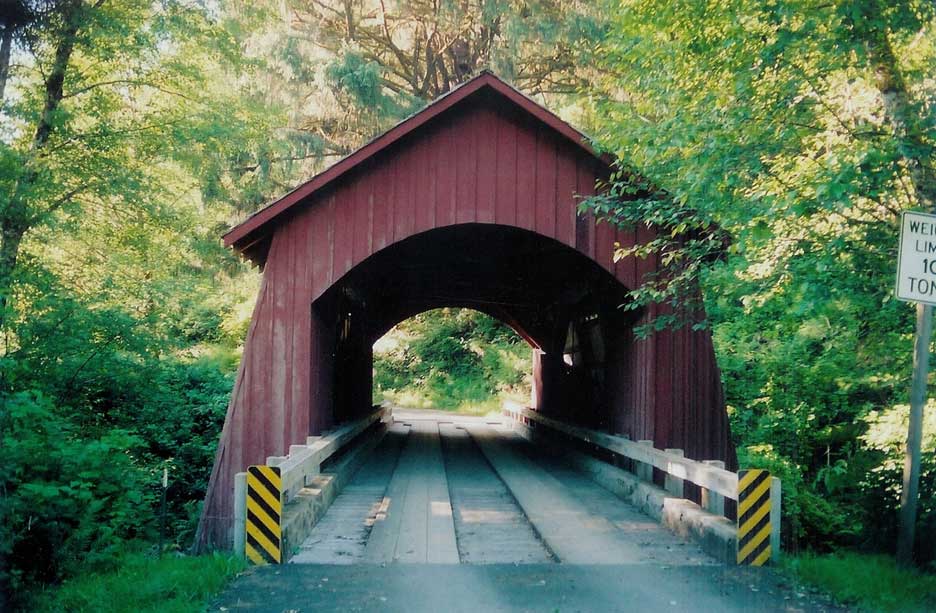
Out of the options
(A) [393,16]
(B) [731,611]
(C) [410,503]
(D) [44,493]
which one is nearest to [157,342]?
(C) [410,503]

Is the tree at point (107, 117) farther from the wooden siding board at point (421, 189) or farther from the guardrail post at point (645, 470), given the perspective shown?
the guardrail post at point (645, 470)

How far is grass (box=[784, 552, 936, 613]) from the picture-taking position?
4594mm

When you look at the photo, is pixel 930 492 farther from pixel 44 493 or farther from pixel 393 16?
pixel 393 16

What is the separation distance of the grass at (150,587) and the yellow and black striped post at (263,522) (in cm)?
16

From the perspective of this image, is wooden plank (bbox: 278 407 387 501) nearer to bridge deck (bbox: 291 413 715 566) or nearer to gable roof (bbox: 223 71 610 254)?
bridge deck (bbox: 291 413 715 566)

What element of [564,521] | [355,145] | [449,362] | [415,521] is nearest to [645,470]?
[564,521]

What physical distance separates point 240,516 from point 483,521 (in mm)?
2667

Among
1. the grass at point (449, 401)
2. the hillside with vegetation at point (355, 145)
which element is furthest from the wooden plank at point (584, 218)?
the grass at point (449, 401)

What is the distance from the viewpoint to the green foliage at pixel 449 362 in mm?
30375

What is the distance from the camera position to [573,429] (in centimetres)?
1249

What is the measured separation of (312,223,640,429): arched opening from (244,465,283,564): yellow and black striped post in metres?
→ 3.89

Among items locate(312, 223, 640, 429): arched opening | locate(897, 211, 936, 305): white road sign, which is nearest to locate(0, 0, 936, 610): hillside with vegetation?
locate(897, 211, 936, 305): white road sign

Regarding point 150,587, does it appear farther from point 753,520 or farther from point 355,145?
point 355,145

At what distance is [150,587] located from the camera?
503 cm
